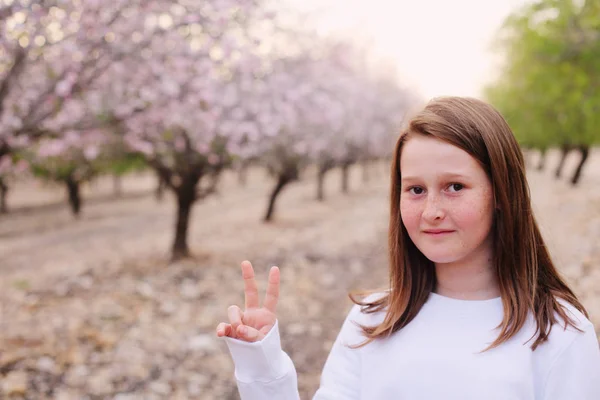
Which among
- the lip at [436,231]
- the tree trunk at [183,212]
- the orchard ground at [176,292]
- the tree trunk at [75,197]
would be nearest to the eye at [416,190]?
the lip at [436,231]

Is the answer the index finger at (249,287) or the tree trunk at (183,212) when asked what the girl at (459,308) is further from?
the tree trunk at (183,212)

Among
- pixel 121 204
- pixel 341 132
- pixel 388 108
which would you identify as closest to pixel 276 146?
pixel 341 132

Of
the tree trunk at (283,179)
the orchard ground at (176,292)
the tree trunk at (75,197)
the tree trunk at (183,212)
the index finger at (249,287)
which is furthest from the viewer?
the tree trunk at (75,197)

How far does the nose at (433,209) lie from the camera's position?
1.59m

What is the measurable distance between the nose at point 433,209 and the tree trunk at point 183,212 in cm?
980

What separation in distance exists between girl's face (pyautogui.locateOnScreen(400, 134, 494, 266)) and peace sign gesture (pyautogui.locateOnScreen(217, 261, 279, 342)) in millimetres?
524

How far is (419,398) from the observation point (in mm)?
1543

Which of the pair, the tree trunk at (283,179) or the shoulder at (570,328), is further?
the tree trunk at (283,179)

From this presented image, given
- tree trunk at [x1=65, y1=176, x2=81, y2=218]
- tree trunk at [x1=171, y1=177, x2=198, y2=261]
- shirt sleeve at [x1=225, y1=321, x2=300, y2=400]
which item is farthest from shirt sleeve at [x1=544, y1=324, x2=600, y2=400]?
tree trunk at [x1=65, y1=176, x2=81, y2=218]

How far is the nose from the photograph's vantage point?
1.59m

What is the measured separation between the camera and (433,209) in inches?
62.7

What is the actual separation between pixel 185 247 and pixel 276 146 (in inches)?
203

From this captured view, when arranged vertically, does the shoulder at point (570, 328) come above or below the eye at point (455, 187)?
below

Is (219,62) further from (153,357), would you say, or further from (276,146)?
(276,146)
